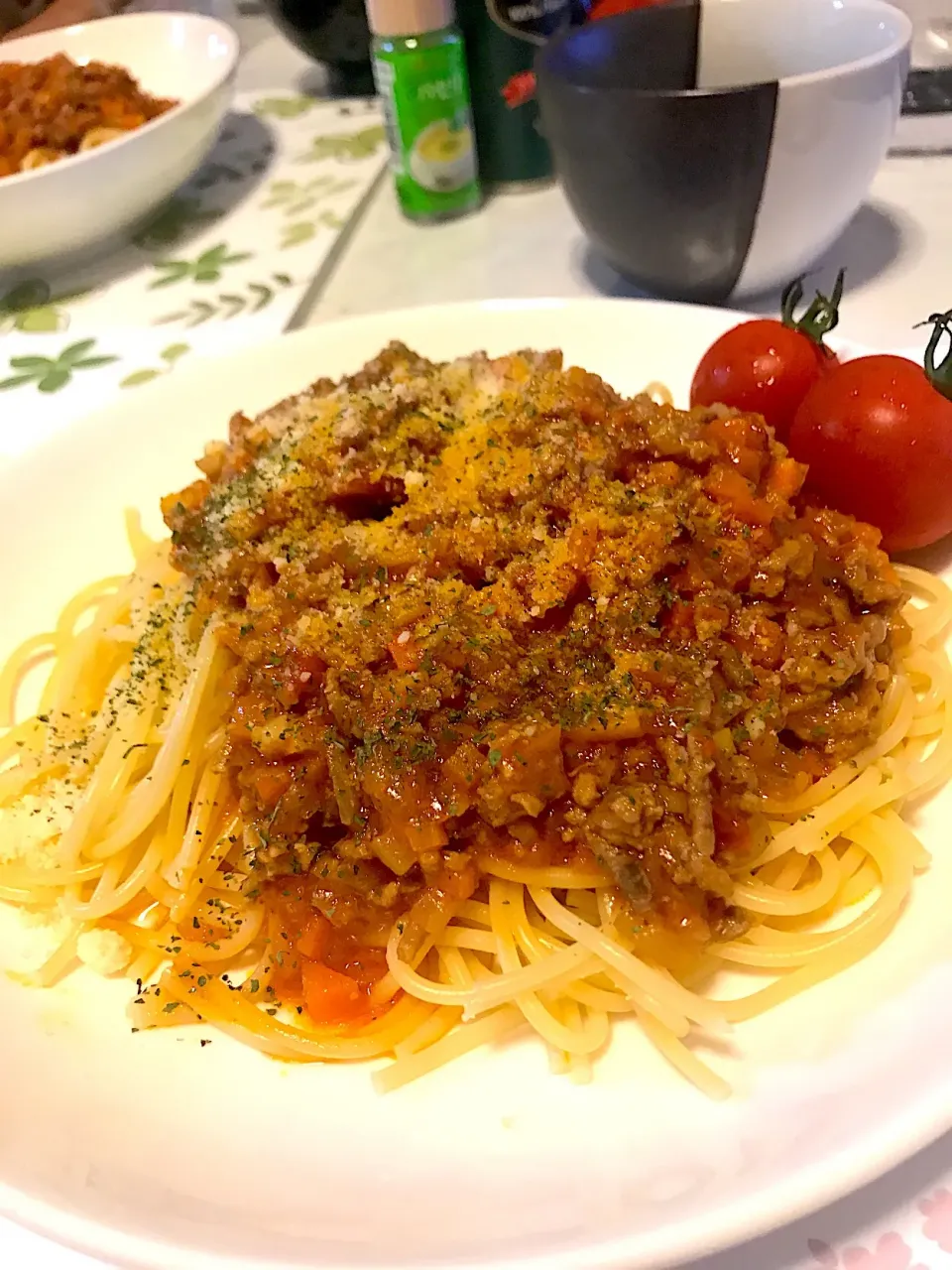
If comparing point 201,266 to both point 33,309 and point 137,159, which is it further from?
point 33,309

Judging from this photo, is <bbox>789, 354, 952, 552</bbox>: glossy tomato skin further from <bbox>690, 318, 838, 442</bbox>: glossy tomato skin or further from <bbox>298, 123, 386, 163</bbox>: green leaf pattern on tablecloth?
<bbox>298, 123, 386, 163</bbox>: green leaf pattern on tablecloth

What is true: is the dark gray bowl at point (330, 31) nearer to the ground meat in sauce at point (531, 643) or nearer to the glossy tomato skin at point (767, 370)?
the glossy tomato skin at point (767, 370)

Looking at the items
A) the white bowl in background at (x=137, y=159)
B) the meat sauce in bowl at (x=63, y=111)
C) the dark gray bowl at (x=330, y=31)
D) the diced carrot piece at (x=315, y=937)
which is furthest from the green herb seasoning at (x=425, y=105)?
the diced carrot piece at (x=315, y=937)

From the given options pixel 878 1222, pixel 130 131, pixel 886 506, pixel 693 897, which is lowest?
pixel 878 1222

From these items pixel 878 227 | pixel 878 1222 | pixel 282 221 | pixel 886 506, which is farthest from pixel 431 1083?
pixel 282 221

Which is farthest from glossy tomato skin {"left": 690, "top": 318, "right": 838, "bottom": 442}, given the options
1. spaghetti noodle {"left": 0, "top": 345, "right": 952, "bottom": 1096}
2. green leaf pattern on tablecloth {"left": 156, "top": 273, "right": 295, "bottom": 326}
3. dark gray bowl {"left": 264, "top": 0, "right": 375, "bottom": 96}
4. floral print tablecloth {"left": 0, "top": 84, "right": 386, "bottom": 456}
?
dark gray bowl {"left": 264, "top": 0, "right": 375, "bottom": 96}

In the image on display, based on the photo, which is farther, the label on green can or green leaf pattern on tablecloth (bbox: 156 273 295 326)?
green leaf pattern on tablecloth (bbox: 156 273 295 326)

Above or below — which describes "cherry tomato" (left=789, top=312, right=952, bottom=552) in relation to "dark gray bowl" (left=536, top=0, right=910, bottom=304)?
below

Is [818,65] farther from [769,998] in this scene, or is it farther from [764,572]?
[769,998]
